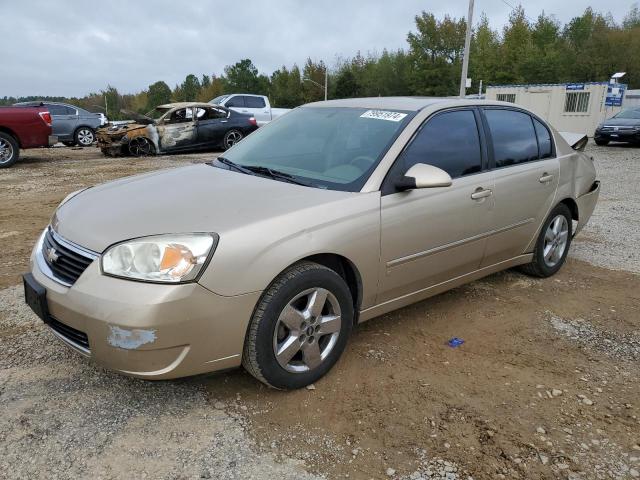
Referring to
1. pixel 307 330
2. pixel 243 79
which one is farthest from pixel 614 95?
pixel 243 79

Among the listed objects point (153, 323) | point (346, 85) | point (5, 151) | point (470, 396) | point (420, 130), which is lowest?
point (470, 396)

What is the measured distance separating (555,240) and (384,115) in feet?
7.08

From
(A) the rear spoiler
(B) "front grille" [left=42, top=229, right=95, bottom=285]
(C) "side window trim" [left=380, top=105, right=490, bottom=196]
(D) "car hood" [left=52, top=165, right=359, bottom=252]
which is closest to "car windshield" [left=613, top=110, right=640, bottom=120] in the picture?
(A) the rear spoiler

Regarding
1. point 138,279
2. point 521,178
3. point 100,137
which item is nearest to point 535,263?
point 521,178

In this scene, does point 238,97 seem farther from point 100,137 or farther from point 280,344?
point 280,344

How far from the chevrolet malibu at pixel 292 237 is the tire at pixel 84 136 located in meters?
15.2

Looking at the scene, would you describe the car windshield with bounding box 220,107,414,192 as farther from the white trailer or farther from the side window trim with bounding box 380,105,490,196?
the white trailer

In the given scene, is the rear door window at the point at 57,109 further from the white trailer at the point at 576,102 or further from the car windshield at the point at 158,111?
the white trailer at the point at 576,102

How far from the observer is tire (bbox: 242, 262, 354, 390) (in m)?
2.66

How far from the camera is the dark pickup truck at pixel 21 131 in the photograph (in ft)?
35.9

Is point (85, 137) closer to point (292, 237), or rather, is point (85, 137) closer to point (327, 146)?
point (327, 146)

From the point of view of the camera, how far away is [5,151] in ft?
37.1

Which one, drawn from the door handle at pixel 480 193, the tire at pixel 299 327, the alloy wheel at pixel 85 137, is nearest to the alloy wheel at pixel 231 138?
the alloy wheel at pixel 85 137

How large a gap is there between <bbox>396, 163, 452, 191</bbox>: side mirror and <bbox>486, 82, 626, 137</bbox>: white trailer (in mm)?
20655
